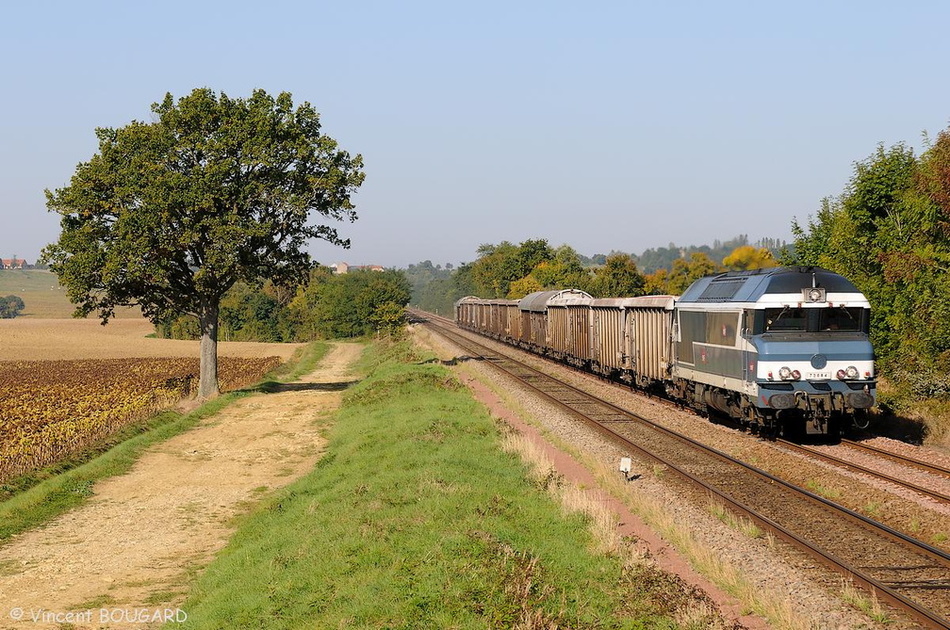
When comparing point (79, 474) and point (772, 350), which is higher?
point (772, 350)

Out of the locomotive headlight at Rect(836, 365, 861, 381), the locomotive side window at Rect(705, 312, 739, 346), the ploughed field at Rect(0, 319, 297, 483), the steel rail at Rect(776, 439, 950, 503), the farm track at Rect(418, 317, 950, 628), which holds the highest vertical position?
the locomotive side window at Rect(705, 312, 739, 346)

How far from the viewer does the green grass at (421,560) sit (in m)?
10.3

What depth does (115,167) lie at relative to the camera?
35.6 metres

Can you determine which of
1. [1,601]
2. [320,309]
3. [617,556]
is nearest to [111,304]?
[1,601]

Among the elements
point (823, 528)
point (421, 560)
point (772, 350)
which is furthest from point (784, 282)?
point (421, 560)

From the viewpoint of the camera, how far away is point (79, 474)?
23234 millimetres

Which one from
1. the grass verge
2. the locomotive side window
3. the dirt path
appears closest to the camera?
the dirt path

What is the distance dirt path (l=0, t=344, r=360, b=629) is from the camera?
13.2 meters

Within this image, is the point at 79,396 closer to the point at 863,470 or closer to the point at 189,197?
the point at 189,197

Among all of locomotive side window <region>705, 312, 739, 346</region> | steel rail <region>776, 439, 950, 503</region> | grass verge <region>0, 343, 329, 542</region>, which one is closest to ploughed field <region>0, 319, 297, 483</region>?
grass verge <region>0, 343, 329, 542</region>

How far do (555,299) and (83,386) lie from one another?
26478mm

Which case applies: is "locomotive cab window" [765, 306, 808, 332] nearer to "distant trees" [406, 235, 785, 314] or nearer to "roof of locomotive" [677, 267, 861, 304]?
"roof of locomotive" [677, 267, 861, 304]

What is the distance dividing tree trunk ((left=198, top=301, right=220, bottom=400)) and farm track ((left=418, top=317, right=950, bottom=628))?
21722 mm

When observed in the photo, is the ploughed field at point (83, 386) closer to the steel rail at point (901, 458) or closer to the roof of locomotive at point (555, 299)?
the roof of locomotive at point (555, 299)
